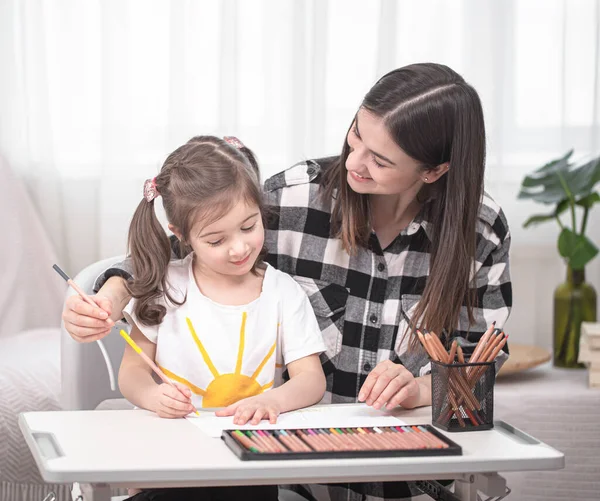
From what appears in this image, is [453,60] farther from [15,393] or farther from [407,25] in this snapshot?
[15,393]

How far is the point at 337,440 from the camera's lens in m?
1.06

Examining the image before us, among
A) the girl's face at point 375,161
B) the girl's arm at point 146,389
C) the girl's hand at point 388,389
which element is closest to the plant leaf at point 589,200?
the girl's face at point 375,161

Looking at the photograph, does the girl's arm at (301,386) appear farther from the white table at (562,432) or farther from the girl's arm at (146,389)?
the white table at (562,432)

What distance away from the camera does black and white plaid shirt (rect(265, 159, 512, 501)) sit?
1575 millimetres

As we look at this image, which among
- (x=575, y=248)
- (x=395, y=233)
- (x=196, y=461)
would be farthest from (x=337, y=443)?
(x=575, y=248)

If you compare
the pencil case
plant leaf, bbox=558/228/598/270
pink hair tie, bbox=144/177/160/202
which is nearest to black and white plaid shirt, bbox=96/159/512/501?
pink hair tie, bbox=144/177/160/202

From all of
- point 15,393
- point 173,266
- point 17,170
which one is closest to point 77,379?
point 173,266

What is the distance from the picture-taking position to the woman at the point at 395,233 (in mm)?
1460

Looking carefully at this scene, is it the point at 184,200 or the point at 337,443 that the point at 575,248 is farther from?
the point at 337,443

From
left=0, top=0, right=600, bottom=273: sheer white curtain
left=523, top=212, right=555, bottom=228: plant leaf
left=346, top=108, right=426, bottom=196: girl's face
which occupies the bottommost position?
left=523, top=212, right=555, bottom=228: plant leaf

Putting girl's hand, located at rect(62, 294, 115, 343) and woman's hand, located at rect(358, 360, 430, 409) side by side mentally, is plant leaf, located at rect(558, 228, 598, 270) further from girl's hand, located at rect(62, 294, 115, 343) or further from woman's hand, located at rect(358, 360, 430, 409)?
→ girl's hand, located at rect(62, 294, 115, 343)

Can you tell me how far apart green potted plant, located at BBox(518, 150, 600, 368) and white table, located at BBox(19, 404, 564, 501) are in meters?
1.33

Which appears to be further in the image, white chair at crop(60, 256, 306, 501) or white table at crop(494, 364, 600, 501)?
white table at crop(494, 364, 600, 501)

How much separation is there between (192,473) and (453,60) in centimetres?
189
